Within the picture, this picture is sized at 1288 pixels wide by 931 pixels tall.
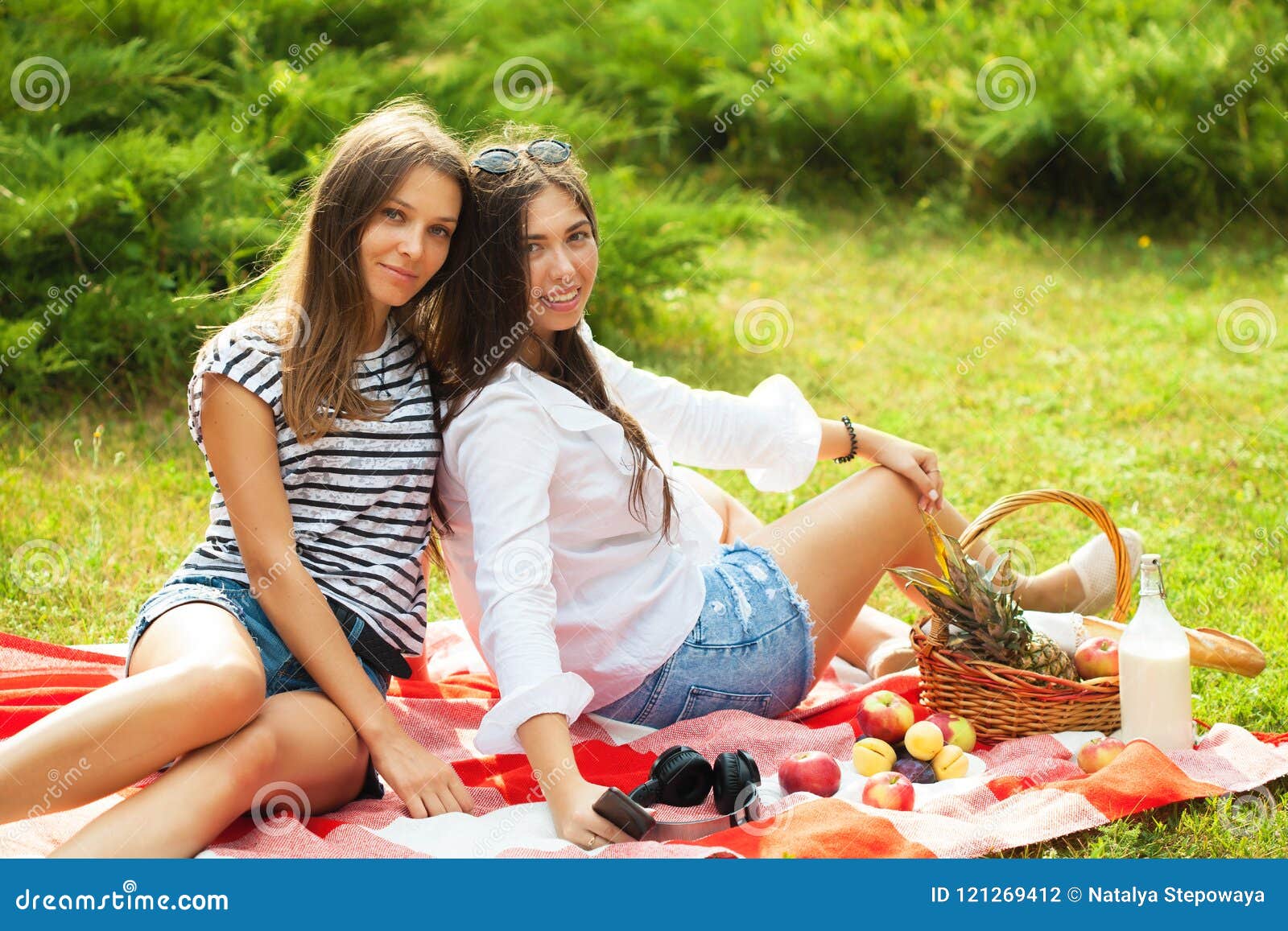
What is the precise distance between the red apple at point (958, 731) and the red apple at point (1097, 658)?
30cm

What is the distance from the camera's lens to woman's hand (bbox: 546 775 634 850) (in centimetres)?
232

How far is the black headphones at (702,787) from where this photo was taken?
2463mm

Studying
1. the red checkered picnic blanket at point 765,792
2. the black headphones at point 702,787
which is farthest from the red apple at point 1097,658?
the black headphones at point 702,787

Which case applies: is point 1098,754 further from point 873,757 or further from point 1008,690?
point 873,757

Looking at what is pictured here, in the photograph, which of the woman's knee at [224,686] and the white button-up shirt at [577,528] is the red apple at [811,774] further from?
the woman's knee at [224,686]

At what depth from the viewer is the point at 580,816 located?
2326mm

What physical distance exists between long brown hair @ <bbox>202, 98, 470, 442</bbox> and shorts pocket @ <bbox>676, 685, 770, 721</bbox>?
882 millimetres

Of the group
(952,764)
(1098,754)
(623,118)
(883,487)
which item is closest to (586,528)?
(883,487)

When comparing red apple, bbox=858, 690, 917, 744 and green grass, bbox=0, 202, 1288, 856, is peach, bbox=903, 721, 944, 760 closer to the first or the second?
red apple, bbox=858, 690, 917, 744

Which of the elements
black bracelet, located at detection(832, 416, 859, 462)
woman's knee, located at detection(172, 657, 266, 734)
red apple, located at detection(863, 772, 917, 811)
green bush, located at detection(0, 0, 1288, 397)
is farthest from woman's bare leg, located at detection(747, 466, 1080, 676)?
green bush, located at detection(0, 0, 1288, 397)

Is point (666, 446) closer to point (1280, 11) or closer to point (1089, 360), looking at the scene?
point (1089, 360)

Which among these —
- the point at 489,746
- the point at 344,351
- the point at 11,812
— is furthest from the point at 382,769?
the point at 344,351

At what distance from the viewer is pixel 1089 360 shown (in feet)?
18.8
